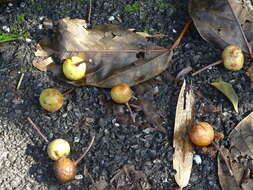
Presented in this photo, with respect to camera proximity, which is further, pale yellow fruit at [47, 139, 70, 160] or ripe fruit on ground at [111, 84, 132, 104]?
ripe fruit on ground at [111, 84, 132, 104]

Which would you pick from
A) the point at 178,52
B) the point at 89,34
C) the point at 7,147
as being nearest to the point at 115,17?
the point at 89,34

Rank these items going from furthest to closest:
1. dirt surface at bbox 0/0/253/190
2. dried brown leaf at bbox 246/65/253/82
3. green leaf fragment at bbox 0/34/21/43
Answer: green leaf fragment at bbox 0/34/21/43
dried brown leaf at bbox 246/65/253/82
dirt surface at bbox 0/0/253/190

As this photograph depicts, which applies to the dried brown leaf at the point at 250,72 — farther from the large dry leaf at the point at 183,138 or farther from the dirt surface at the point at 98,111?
the large dry leaf at the point at 183,138

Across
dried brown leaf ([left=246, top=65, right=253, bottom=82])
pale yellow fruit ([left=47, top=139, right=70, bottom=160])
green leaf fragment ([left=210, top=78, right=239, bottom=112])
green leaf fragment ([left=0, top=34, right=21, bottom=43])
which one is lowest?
pale yellow fruit ([left=47, top=139, right=70, bottom=160])

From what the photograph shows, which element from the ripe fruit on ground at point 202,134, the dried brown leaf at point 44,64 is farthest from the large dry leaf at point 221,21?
the dried brown leaf at point 44,64

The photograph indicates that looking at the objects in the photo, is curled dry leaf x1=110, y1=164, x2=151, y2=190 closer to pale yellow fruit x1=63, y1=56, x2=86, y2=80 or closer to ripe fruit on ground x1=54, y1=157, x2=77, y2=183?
ripe fruit on ground x1=54, y1=157, x2=77, y2=183

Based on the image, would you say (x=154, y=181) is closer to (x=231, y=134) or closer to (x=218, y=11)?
(x=231, y=134)

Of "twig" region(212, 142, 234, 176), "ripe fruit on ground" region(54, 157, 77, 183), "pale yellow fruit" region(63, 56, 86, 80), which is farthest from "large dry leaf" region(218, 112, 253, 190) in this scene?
"pale yellow fruit" region(63, 56, 86, 80)
